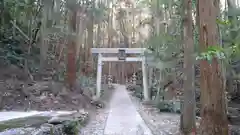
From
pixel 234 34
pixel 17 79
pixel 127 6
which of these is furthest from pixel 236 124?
pixel 127 6

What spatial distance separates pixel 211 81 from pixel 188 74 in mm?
2397

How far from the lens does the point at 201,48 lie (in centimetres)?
391

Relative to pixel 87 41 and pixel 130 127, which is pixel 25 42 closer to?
pixel 87 41

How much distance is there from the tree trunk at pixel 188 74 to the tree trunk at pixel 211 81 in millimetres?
2279

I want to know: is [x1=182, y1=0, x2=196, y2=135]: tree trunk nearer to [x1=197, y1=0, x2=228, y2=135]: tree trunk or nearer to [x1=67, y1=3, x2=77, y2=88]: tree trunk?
[x1=197, y1=0, x2=228, y2=135]: tree trunk

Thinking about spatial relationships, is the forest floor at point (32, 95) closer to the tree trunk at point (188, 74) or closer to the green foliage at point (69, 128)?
the green foliage at point (69, 128)

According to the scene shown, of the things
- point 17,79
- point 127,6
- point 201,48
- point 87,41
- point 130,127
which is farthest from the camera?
point 127,6

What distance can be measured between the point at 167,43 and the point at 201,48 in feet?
20.7

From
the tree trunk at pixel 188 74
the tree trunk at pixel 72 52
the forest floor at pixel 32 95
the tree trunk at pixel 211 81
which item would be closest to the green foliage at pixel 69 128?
the tree trunk at pixel 188 74

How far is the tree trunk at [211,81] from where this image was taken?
3.86 meters

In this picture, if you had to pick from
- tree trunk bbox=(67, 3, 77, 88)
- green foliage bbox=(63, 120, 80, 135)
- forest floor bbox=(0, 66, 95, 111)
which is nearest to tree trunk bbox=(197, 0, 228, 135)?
green foliage bbox=(63, 120, 80, 135)

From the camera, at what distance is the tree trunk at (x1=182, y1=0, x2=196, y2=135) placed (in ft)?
20.4

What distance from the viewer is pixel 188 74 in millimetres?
6250

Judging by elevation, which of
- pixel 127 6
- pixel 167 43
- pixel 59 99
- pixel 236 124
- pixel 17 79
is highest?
pixel 127 6
